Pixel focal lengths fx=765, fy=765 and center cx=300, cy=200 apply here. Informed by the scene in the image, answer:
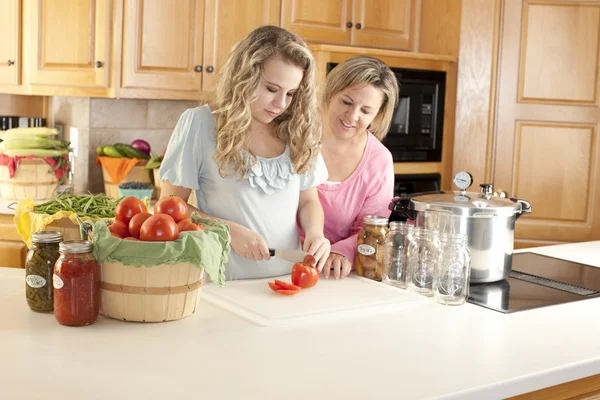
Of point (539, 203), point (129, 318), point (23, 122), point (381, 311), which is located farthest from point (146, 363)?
point (539, 203)

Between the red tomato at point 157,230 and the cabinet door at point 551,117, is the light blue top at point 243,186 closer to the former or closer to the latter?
the red tomato at point 157,230

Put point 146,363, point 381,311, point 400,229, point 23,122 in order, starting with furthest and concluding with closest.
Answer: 1. point 23,122
2. point 400,229
3. point 381,311
4. point 146,363

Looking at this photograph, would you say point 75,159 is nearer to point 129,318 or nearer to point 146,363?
point 129,318

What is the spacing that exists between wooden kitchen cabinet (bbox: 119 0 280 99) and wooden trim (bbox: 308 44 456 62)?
0.27 meters

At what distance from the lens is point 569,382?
1.39 metres

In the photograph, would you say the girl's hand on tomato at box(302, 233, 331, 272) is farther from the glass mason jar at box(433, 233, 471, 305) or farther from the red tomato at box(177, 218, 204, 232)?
the red tomato at box(177, 218, 204, 232)

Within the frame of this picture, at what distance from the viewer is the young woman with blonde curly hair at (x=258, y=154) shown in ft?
5.84

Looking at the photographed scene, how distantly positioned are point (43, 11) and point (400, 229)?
2.06m

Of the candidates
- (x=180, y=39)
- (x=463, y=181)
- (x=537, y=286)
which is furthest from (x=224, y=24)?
(x=537, y=286)

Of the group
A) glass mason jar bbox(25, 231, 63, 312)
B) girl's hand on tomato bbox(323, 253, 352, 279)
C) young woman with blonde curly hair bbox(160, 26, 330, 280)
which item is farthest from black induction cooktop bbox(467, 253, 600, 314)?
glass mason jar bbox(25, 231, 63, 312)

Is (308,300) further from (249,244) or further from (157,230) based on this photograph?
(157,230)

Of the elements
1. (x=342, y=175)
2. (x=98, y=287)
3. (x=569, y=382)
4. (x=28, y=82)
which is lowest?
(x=569, y=382)

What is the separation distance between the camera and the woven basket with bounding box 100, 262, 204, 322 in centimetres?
139

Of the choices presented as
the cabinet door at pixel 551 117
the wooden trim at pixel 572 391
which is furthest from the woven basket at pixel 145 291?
the cabinet door at pixel 551 117
